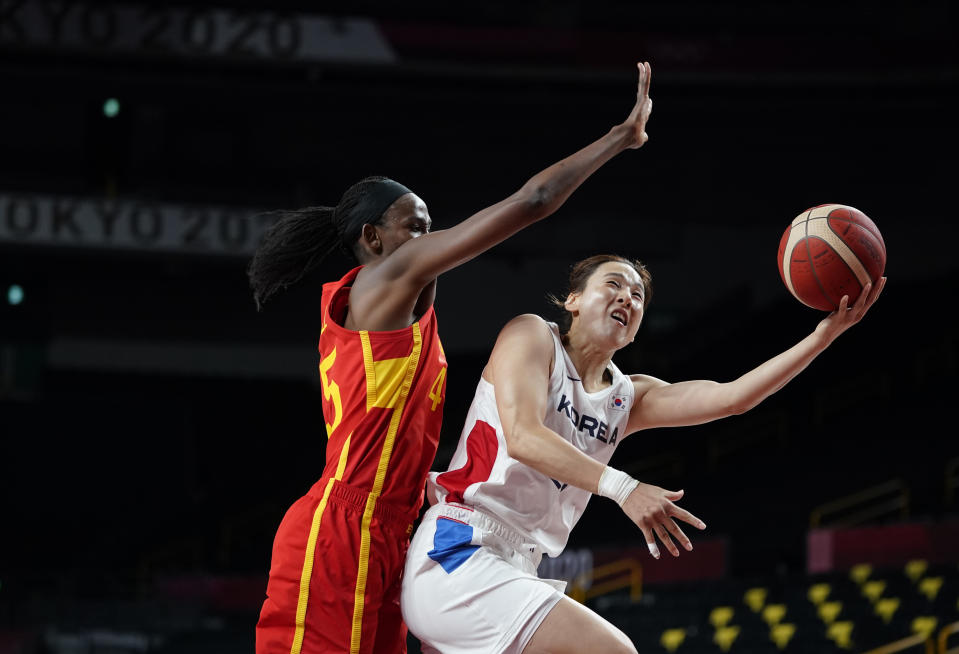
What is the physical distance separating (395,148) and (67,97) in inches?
191

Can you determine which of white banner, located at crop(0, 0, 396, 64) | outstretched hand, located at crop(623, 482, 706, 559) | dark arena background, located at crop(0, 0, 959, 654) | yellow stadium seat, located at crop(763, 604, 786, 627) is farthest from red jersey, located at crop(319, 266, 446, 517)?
white banner, located at crop(0, 0, 396, 64)

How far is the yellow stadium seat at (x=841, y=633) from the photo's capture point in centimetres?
1032

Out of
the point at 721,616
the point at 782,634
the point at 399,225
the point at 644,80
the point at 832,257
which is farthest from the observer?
the point at 721,616

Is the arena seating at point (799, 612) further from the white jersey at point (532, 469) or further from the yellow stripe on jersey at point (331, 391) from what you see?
the yellow stripe on jersey at point (331, 391)

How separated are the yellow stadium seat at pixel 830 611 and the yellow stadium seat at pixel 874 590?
0.27 m

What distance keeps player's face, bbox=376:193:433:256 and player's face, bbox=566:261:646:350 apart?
0.54 m

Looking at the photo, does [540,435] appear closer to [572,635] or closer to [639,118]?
[572,635]

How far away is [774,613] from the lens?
1151 centimetres

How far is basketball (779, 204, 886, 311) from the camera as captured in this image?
12.4 feet

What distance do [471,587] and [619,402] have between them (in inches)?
31.0

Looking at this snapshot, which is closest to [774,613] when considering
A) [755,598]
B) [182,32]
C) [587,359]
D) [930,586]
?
[755,598]

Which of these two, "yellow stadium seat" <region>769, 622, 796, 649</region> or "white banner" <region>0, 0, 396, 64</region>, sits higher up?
"white banner" <region>0, 0, 396, 64</region>

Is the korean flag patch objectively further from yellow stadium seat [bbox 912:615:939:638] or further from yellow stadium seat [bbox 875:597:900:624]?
yellow stadium seat [bbox 875:597:900:624]

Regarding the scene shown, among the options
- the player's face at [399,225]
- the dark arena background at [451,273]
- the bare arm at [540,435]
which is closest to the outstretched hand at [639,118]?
the bare arm at [540,435]
